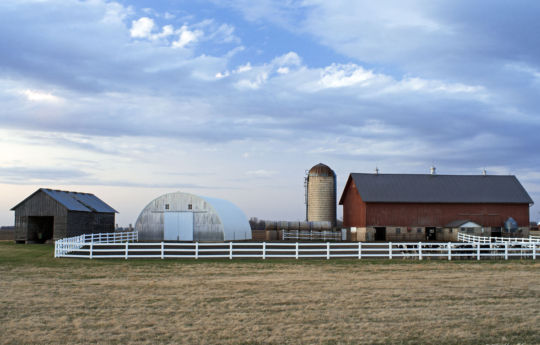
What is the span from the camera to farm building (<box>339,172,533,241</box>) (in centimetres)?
5309

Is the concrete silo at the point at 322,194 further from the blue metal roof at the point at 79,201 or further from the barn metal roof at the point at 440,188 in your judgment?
the blue metal roof at the point at 79,201

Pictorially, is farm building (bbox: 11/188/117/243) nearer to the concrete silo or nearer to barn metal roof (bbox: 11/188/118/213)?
barn metal roof (bbox: 11/188/118/213)

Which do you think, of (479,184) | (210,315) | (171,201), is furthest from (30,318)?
(479,184)

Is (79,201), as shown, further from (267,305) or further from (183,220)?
(267,305)

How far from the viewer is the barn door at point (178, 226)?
1812 inches

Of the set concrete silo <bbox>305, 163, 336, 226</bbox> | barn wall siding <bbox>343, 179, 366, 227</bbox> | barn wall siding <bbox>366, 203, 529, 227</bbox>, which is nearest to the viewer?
barn wall siding <bbox>366, 203, 529, 227</bbox>

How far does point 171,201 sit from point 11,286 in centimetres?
2875

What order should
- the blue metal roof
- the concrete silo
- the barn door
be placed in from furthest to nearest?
the concrete silo → the barn door → the blue metal roof

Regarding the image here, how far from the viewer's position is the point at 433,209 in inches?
2124

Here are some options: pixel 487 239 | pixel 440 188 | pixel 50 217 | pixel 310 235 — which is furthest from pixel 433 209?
pixel 50 217

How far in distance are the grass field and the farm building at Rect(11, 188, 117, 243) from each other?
21.7 metres

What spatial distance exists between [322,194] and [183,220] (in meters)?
24.2

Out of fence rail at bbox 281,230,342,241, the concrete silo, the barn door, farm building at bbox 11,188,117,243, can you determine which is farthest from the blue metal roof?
the concrete silo

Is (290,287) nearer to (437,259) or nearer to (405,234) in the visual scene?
(437,259)
